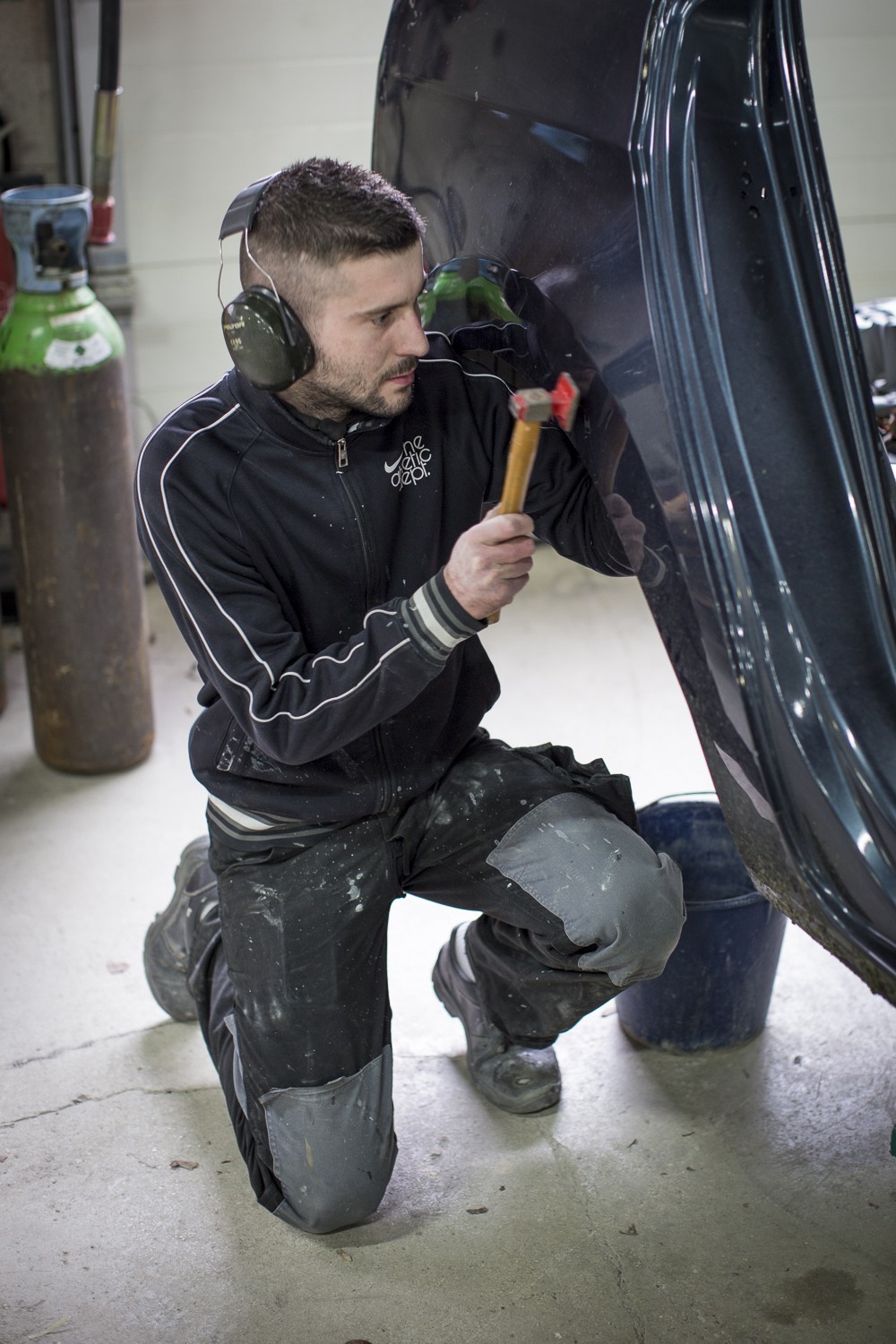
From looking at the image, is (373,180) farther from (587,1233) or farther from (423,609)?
(587,1233)

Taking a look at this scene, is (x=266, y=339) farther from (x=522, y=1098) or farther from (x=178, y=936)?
(x=522, y=1098)

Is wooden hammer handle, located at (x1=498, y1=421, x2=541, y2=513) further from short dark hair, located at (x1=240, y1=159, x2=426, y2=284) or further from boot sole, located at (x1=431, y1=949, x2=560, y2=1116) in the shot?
boot sole, located at (x1=431, y1=949, x2=560, y2=1116)

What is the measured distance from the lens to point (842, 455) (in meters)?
1.49

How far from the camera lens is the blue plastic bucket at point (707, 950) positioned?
2150mm

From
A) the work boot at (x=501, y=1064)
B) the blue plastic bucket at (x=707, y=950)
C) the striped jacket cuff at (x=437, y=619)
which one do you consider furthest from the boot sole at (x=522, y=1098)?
the striped jacket cuff at (x=437, y=619)

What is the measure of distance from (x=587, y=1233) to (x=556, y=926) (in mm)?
434

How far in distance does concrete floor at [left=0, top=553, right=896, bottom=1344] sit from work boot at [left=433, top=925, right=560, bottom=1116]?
0.11 feet

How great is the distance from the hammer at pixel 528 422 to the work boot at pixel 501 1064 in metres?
0.84

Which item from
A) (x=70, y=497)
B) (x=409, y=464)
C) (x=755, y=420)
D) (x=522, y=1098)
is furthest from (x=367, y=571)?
(x=70, y=497)

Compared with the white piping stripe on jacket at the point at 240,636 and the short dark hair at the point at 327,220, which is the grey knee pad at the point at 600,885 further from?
the short dark hair at the point at 327,220

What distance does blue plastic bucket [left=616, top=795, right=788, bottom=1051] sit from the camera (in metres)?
2.15

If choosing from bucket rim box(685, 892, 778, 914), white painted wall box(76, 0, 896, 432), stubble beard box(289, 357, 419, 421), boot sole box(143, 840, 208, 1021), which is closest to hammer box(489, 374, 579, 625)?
stubble beard box(289, 357, 419, 421)

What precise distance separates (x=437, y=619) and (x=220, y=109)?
2.86 meters

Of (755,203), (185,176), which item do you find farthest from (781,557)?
(185,176)
